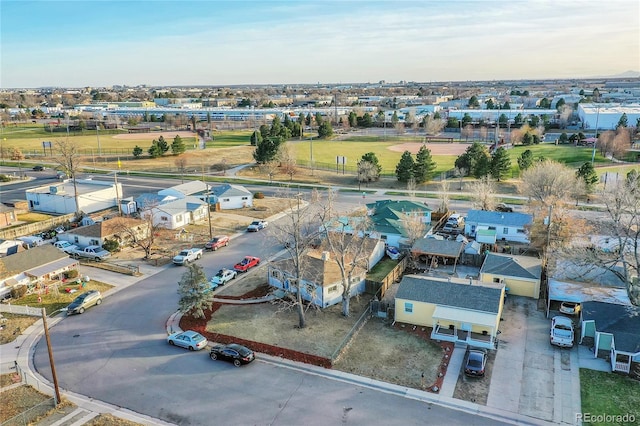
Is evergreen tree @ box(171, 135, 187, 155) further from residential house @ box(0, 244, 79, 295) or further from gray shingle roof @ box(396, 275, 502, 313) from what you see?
gray shingle roof @ box(396, 275, 502, 313)

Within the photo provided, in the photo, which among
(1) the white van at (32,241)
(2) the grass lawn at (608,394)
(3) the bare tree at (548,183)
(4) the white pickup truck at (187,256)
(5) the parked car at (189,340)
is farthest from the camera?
(3) the bare tree at (548,183)

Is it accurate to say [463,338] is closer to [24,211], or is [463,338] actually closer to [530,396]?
[530,396]

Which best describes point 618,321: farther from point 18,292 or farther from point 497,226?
point 18,292

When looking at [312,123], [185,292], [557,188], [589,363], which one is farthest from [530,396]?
[312,123]

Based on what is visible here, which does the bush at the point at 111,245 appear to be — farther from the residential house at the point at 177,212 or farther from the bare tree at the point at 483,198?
the bare tree at the point at 483,198

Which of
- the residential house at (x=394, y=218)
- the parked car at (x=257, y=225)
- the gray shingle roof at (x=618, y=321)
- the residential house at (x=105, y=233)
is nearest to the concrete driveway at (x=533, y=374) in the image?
the gray shingle roof at (x=618, y=321)

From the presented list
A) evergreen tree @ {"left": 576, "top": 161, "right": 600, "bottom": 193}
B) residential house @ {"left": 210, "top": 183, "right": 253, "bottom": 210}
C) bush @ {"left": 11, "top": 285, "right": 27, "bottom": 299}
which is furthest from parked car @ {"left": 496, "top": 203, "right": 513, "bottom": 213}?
bush @ {"left": 11, "top": 285, "right": 27, "bottom": 299}
